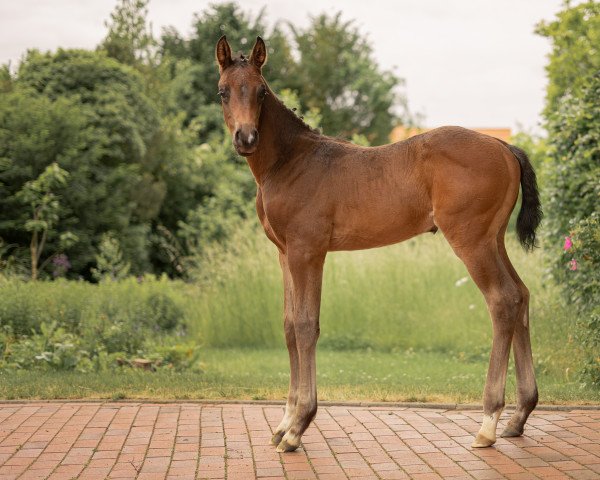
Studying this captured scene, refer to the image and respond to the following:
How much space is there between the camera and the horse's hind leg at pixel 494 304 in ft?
16.8

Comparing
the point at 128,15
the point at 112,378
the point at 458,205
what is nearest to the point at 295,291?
the point at 458,205

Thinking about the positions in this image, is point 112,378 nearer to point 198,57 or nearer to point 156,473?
Result: point 156,473

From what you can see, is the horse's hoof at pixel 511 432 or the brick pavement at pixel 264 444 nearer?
the brick pavement at pixel 264 444

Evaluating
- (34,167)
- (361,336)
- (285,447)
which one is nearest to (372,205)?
(285,447)

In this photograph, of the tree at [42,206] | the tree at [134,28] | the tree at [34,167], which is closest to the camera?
the tree at [42,206]

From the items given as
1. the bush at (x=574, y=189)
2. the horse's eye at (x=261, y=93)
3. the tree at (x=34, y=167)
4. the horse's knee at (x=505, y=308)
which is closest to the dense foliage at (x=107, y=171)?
the tree at (x=34, y=167)

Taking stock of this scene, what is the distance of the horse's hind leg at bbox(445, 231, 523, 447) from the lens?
5.12m

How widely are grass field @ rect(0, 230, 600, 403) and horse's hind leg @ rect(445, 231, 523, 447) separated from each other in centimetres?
146

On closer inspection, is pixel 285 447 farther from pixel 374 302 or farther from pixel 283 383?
pixel 374 302

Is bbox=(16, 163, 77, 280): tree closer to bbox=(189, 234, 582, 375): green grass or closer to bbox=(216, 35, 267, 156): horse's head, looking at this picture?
bbox=(189, 234, 582, 375): green grass

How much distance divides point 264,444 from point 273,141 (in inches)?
79.6

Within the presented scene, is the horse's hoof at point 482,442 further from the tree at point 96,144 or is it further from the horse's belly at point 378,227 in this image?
the tree at point 96,144

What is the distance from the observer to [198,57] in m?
27.0

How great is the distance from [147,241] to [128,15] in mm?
7866
